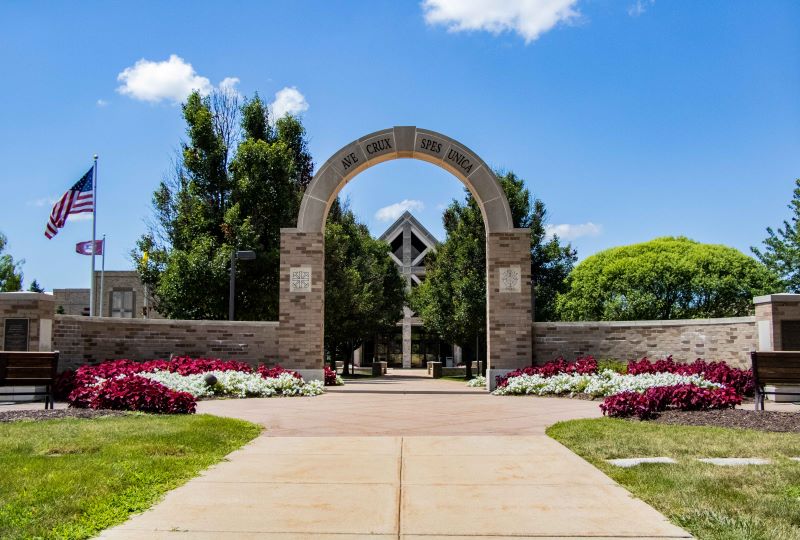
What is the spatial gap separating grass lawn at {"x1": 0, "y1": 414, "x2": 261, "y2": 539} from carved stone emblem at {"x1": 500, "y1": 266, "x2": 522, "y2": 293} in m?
9.44

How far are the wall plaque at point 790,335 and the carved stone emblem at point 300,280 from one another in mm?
10455

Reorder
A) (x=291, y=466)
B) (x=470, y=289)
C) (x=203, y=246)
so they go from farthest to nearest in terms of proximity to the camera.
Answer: (x=470, y=289)
(x=203, y=246)
(x=291, y=466)

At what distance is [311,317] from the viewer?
671 inches

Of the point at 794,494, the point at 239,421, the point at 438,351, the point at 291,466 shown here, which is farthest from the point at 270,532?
the point at 438,351

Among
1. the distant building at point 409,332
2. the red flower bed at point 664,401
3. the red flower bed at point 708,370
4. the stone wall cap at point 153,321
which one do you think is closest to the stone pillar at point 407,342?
the distant building at point 409,332

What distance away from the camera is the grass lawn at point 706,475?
436 centimetres

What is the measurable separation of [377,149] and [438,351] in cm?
3713

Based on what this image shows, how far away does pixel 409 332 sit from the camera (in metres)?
53.2

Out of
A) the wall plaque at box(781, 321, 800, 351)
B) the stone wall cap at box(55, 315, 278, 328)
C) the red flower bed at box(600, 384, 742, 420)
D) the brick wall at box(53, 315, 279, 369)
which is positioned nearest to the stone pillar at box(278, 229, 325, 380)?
the brick wall at box(53, 315, 279, 369)

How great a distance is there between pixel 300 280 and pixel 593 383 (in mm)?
7443

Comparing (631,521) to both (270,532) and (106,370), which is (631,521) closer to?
(270,532)

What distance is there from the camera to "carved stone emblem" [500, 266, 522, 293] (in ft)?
56.0

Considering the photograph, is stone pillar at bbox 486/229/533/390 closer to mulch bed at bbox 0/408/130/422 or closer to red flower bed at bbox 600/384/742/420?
red flower bed at bbox 600/384/742/420

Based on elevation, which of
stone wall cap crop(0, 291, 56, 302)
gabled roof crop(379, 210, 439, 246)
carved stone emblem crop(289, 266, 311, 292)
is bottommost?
stone wall cap crop(0, 291, 56, 302)
